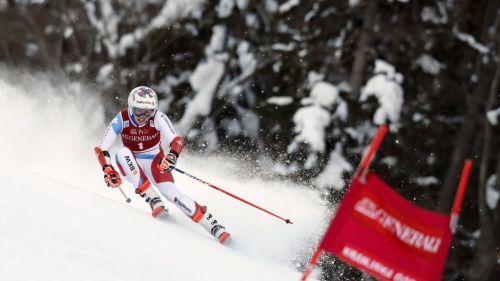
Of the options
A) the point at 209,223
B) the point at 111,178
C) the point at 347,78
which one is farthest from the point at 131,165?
the point at 347,78

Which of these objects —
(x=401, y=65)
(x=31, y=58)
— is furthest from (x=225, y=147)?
(x=31, y=58)

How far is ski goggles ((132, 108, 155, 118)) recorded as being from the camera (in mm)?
7082

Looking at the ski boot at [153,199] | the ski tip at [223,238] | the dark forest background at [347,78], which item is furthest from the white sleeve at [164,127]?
the dark forest background at [347,78]

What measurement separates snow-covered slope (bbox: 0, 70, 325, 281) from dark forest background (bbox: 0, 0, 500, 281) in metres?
2.05

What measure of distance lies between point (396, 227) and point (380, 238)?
0.36 feet

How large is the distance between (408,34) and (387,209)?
929cm

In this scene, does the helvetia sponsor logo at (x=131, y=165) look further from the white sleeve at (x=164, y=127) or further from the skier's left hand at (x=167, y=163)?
the white sleeve at (x=164, y=127)

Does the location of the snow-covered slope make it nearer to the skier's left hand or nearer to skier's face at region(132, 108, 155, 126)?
the skier's left hand

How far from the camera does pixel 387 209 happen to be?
378 centimetres

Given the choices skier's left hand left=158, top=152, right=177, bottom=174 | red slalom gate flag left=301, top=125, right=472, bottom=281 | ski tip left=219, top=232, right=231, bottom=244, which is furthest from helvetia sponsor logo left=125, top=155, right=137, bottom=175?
red slalom gate flag left=301, top=125, right=472, bottom=281

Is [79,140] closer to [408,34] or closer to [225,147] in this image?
[225,147]

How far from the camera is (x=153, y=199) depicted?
706 centimetres

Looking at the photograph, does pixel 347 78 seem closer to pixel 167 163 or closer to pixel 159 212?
pixel 167 163

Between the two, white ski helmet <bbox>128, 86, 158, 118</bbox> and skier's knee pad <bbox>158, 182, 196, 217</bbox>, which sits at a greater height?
white ski helmet <bbox>128, 86, 158, 118</bbox>
